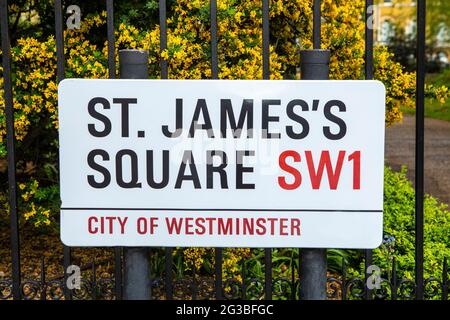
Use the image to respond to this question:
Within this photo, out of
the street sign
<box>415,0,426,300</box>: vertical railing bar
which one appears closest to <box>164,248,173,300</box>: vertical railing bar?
the street sign

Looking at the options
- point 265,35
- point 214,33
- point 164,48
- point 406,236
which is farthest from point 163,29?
point 406,236

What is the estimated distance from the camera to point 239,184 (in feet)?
7.31

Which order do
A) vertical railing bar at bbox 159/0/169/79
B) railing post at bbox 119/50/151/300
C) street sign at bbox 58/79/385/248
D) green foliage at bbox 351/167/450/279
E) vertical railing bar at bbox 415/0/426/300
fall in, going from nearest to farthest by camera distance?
street sign at bbox 58/79/385/248, railing post at bbox 119/50/151/300, vertical railing bar at bbox 159/0/169/79, vertical railing bar at bbox 415/0/426/300, green foliage at bbox 351/167/450/279

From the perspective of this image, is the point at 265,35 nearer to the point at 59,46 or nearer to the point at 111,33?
the point at 111,33

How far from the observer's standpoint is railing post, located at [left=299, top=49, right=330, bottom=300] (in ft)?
7.20

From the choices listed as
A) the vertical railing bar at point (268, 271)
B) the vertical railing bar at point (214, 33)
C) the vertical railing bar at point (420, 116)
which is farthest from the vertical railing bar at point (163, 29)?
the vertical railing bar at point (420, 116)

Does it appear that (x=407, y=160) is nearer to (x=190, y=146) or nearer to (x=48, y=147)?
(x=48, y=147)

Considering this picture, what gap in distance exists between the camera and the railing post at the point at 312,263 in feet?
7.20

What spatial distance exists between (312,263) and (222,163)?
19.0 inches

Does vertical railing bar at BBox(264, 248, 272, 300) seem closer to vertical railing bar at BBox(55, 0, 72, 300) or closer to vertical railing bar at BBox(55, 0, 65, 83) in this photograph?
vertical railing bar at BBox(55, 0, 72, 300)

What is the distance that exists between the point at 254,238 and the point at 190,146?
0.39 meters

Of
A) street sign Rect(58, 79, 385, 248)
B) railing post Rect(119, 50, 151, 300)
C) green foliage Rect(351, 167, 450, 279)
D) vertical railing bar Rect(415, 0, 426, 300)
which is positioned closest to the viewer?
street sign Rect(58, 79, 385, 248)

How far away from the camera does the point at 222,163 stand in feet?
7.29

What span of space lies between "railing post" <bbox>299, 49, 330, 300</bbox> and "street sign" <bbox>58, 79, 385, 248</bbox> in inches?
2.5
